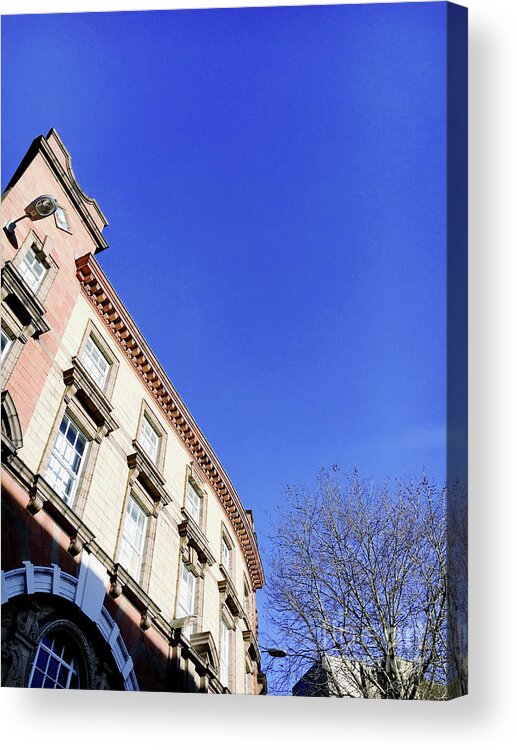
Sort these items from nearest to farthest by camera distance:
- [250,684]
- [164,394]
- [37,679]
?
[37,679]
[250,684]
[164,394]

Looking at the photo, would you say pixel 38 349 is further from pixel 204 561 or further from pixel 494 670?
pixel 494 670

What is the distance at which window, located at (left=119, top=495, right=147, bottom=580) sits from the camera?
26.3 ft

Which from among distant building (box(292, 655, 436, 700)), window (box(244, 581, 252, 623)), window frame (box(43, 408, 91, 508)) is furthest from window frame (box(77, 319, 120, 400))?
distant building (box(292, 655, 436, 700))

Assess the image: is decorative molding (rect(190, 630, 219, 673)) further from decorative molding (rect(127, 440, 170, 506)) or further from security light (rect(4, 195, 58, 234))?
security light (rect(4, 195, 58, 234))

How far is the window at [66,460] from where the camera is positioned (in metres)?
7.40

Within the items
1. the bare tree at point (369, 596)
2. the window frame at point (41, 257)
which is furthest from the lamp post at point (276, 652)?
the window frame at point (41, 257)

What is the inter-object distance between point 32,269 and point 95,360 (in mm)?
1703

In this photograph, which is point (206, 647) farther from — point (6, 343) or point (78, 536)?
point (6, 343)

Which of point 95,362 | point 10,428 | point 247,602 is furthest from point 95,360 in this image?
point 247,602

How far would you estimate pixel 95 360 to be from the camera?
9086 millimetres

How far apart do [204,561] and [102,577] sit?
94.0 inches

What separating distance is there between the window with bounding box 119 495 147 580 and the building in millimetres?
26

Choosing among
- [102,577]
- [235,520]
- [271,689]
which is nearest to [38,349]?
[102,577]

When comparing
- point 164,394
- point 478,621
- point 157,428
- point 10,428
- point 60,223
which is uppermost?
point 60,223
